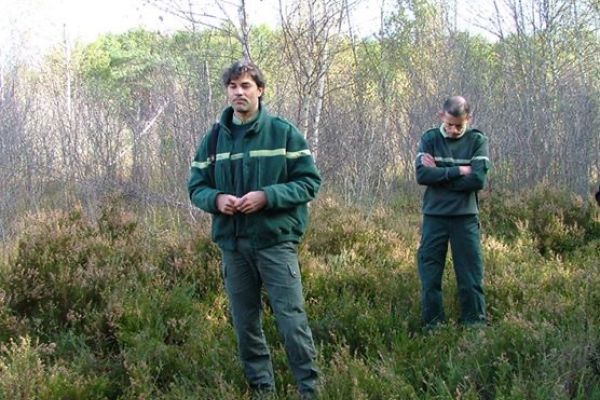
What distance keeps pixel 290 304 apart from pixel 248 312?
0.30m

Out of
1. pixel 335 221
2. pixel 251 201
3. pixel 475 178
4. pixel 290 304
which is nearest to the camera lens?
pixel 251 201

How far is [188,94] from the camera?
7051 millimetres

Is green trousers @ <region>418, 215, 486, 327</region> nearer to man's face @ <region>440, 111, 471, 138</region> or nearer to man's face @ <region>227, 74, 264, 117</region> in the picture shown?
man's face @ <region>440, 111, 471, 138</region>

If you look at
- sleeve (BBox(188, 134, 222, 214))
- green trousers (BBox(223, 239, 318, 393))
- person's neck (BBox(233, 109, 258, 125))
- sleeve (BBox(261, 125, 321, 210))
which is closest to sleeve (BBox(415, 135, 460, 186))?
sleeve (BBox(261, 125, 321, 210))

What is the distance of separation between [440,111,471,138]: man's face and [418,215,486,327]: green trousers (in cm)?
64

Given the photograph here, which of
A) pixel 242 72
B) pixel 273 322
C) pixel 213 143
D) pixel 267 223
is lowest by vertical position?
pixel 273 322

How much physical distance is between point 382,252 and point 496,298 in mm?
1700

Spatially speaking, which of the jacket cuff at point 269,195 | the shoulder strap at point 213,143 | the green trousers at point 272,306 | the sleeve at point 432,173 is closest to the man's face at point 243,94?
the shoulder strap at point 213,143

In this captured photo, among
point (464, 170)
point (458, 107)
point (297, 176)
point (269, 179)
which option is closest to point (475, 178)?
point (464, 170)

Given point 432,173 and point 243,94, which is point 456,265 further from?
point 243,94

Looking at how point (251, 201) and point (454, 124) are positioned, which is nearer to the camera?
point (251, 201)

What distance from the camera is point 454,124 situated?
429 centimetres

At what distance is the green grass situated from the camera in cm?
324

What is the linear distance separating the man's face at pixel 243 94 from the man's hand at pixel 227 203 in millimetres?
506
